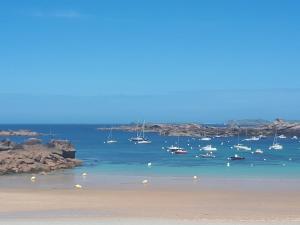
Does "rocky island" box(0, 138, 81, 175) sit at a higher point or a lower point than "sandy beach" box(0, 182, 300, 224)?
higher

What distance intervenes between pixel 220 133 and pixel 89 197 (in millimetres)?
122868

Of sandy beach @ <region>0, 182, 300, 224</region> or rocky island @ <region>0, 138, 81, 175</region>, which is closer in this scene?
sandy beach @ <region>0, 182, 300, 224</region>

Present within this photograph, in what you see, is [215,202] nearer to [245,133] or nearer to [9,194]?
[9,194]

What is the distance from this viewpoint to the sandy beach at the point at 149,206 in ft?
79.0

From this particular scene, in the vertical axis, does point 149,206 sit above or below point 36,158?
below

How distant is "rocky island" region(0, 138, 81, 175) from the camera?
163 feet

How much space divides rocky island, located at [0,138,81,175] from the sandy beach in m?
12.4

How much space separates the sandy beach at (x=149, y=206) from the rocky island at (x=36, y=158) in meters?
12.4

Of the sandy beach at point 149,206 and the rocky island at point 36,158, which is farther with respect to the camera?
the rocky island at point 36,158

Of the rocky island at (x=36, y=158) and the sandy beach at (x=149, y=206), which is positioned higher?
the rocky island at (x=36, y=158)

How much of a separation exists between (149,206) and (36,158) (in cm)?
2542

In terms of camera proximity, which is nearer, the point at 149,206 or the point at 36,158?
the point at 149,206

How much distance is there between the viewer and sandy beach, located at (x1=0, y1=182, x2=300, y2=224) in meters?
24.1

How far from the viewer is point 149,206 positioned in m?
29.4
